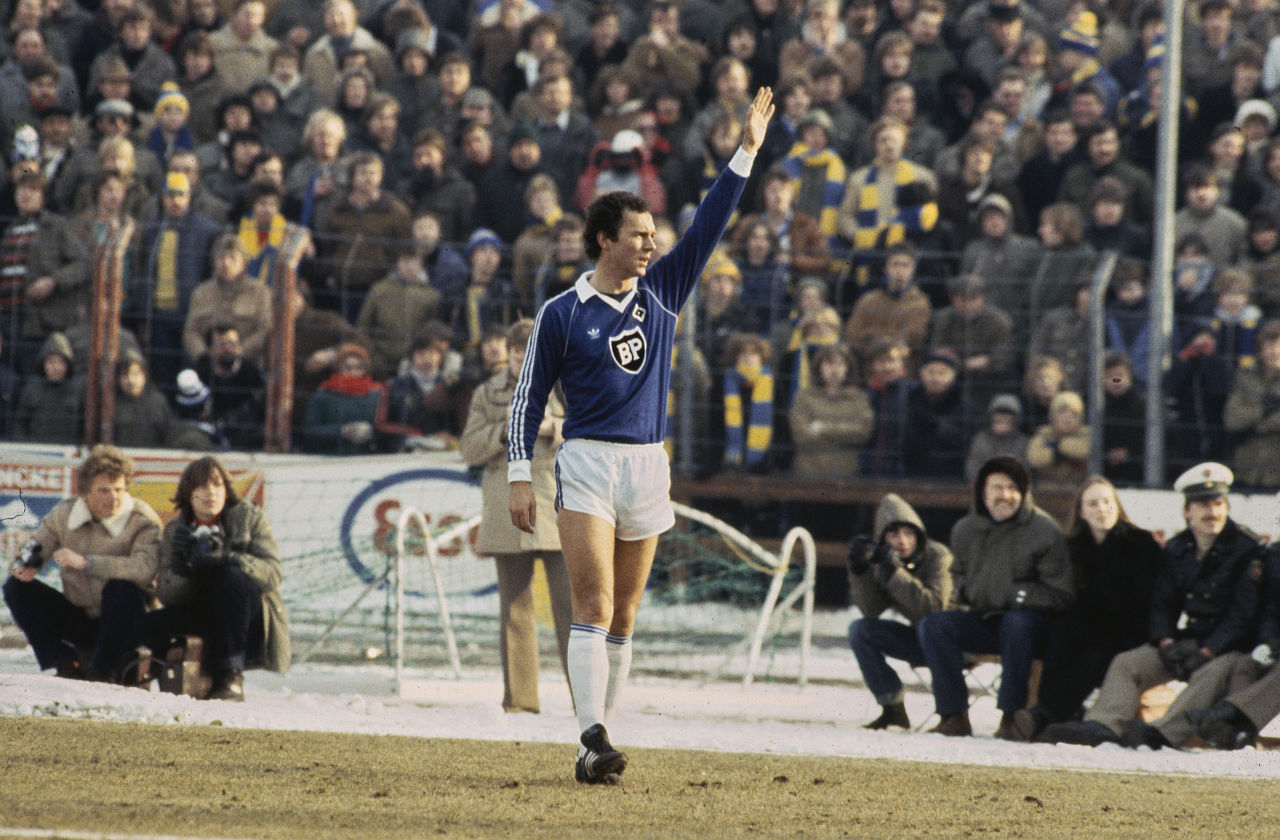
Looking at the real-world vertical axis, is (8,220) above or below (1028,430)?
above

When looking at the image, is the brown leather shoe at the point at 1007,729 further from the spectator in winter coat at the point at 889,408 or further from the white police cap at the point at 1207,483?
the spectator in winter coat at the point at 889,408

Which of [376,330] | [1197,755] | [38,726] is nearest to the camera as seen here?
[38,726]

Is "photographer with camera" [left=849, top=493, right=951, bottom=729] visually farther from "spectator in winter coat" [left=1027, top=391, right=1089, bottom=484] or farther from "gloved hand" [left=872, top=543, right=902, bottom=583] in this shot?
"spectator in winter coat" [left=1027, top=391, right=1089, bottom=484]

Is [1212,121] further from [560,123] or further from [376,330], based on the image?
[376,330]

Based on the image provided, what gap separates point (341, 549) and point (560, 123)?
4.72m

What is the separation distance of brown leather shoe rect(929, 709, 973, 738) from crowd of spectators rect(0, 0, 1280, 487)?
349 centimetres

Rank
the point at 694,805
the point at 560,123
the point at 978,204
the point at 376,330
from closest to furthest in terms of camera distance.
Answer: the point at 694,805
the point at 376,330
the point at 978,204
the point at 560,123

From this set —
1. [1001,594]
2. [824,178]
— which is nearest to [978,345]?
[824,178]

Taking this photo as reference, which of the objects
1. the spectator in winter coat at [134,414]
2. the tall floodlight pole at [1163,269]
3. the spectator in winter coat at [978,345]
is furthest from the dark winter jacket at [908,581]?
the spectator in winter coat at [134,414]

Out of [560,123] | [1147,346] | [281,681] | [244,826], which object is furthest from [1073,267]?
[244,826]

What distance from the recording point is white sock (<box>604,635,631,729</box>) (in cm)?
634

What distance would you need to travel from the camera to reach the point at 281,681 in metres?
10.0

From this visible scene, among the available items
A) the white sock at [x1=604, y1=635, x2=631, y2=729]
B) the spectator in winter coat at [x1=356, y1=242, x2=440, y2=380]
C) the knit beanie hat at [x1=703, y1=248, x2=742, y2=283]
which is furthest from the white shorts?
the spectator in winter coat at [x1=356, y1=242, x2=440, y2=380]

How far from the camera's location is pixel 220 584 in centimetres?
873
